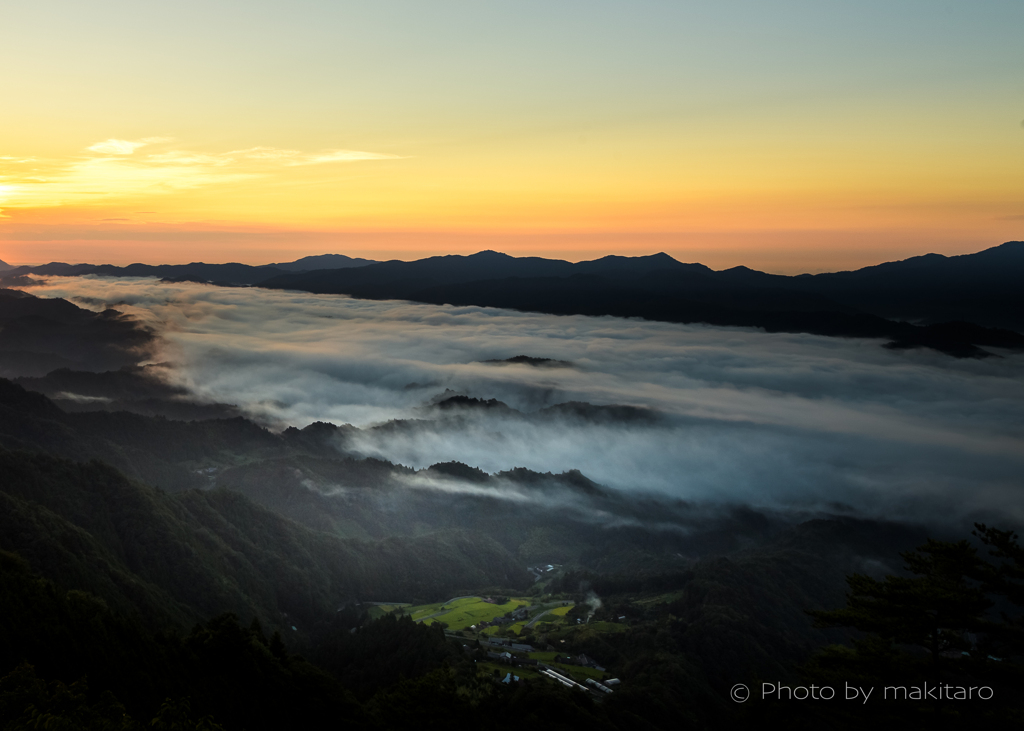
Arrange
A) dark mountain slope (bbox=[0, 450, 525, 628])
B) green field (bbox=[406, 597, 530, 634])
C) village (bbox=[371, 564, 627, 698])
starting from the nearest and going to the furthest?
dark mountain slope (bbox=[0, 450, 525, 628]) < village (bbox=[371, 564, 627, 698]) < green field (bbox=[406, 597, 530, 634])

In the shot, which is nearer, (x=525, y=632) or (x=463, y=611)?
(x=525, y=632)

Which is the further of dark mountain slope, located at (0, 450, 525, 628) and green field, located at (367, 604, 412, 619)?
green field, located at (367, 604, 412, 619)

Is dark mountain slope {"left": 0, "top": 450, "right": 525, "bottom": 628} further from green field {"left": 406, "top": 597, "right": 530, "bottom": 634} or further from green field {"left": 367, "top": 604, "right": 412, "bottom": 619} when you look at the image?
green field {"left": 406, "top": 597, "right": 530, "bottom": 634}

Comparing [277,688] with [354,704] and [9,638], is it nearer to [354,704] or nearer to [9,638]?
[354,704]

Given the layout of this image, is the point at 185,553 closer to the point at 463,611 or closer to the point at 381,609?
the point at 381,609

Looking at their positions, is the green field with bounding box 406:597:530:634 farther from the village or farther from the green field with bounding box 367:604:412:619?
the green field with bounding box 367:604:412:619

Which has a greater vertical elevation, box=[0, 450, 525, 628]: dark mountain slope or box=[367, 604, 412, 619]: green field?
box=[0, 450, 525, 628]: dark mountain slope

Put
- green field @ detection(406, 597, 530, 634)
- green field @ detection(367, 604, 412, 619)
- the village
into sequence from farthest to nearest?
1. green field @ detection(367, 604, 412, 619)
2. green field @ detection(406, 597, 530, 634)
3. the village

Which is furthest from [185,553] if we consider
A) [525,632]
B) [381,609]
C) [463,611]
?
[525,632]

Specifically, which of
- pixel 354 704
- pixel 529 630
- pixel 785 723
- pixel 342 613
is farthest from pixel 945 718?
pixel 342 613

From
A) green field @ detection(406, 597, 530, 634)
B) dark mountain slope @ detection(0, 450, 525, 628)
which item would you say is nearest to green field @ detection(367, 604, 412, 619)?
green field @ detection(406, 597, 530, 634)

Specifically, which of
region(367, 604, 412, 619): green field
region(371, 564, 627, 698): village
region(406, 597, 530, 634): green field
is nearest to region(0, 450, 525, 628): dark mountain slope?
region(367, 604, 412, 619): green field

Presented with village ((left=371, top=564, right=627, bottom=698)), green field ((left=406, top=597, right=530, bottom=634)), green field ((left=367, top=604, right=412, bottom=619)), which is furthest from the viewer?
green field ((left=367, top=604, right=412, bottom=619))
